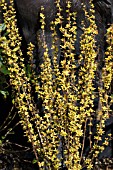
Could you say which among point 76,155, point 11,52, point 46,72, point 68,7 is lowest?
point 76,155

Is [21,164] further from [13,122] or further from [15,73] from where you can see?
[15,73]

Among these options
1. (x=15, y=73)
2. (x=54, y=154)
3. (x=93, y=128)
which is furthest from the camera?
(x=93, y=128)

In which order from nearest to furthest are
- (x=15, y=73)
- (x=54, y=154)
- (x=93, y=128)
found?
(x=15, y=73)
(x=54, y=154)
(x=93, y=128)

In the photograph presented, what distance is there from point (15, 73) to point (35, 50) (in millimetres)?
465

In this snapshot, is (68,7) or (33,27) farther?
(33,27)

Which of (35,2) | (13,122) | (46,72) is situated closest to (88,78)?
(46,72)

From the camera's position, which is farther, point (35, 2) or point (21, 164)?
point (21, 164)

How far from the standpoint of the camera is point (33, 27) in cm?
330

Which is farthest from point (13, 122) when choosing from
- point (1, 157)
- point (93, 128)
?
point (93, 128)

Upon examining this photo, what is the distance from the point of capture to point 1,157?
150 inches

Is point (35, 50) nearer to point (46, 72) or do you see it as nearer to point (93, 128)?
point (46, 72)

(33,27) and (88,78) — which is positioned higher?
(33,27)

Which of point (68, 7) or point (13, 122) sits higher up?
point (68, 7)

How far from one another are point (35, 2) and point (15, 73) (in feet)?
2.05
